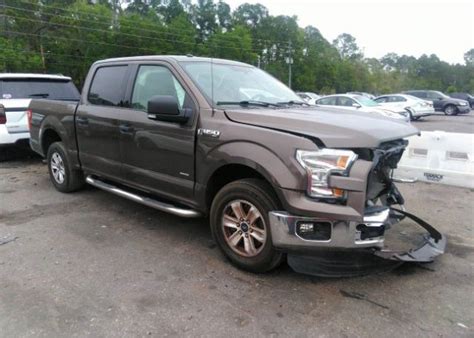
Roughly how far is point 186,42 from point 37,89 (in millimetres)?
46228

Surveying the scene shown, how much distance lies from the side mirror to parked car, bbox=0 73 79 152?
5092mm

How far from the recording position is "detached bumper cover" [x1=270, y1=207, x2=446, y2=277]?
3.24 metres

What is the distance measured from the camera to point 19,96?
793cm

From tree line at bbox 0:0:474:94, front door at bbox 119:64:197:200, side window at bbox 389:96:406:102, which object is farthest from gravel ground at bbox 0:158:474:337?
tree line at bbox 0:0:474:94

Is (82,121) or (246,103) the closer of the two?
(246,103)

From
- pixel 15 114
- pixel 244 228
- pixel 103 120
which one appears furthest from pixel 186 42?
pixel 244 228

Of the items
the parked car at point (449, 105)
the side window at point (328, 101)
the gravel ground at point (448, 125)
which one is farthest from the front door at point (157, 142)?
the parked car at point (449, 105)

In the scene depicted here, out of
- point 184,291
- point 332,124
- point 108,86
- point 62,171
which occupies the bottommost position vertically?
point 184,291

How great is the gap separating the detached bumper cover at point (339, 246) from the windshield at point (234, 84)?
4.77 feet

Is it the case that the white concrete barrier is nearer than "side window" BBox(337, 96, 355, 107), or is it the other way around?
the white concrete barrier

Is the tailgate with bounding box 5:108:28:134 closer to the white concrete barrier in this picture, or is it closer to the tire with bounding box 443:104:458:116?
the white concrete barrier

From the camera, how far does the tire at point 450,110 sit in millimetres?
28547

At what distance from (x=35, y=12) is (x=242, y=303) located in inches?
1959

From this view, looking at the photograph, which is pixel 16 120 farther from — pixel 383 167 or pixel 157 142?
pixel 383 167
